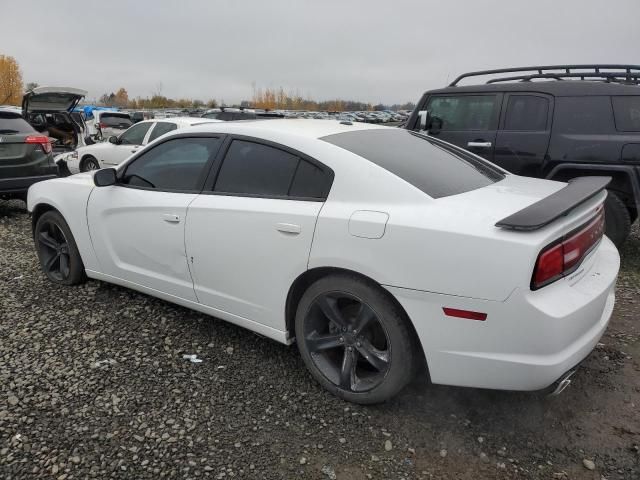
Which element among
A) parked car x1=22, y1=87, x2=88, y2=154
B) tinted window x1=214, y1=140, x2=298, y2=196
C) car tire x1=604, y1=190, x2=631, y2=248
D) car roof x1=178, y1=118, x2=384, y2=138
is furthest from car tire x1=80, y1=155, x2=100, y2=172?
car tire x1=604, y1=190, x2=631, y2=248

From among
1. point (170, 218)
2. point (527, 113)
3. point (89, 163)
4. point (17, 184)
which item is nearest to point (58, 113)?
point (89, 163)

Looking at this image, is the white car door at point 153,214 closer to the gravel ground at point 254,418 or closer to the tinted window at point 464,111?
the gravel ground at point 254,418

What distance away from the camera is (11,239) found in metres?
5.93

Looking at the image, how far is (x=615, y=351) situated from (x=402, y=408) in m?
1.63

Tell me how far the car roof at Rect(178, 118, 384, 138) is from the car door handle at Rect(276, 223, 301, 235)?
0.59 m

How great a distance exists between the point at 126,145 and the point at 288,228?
7.95 meters

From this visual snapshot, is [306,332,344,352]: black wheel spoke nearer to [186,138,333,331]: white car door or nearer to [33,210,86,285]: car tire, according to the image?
[186,138,333,331]: white car door

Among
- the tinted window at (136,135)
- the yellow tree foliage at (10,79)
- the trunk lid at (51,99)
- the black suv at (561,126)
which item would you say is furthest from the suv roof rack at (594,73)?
the yellow tree foliage at (10,79)

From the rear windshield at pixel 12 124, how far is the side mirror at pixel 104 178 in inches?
169

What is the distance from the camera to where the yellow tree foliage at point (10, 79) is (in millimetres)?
67000

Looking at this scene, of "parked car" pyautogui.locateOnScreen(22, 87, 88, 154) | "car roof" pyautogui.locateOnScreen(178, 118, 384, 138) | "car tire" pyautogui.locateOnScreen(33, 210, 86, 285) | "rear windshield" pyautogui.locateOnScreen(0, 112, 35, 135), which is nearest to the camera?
"car roof" pyautogui.locateOnScreen(178, 118, 384, 138)

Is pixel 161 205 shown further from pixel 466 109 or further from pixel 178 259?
pixel 466 109

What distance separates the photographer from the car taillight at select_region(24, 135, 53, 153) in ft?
23.0

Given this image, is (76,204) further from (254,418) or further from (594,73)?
(594,73)
